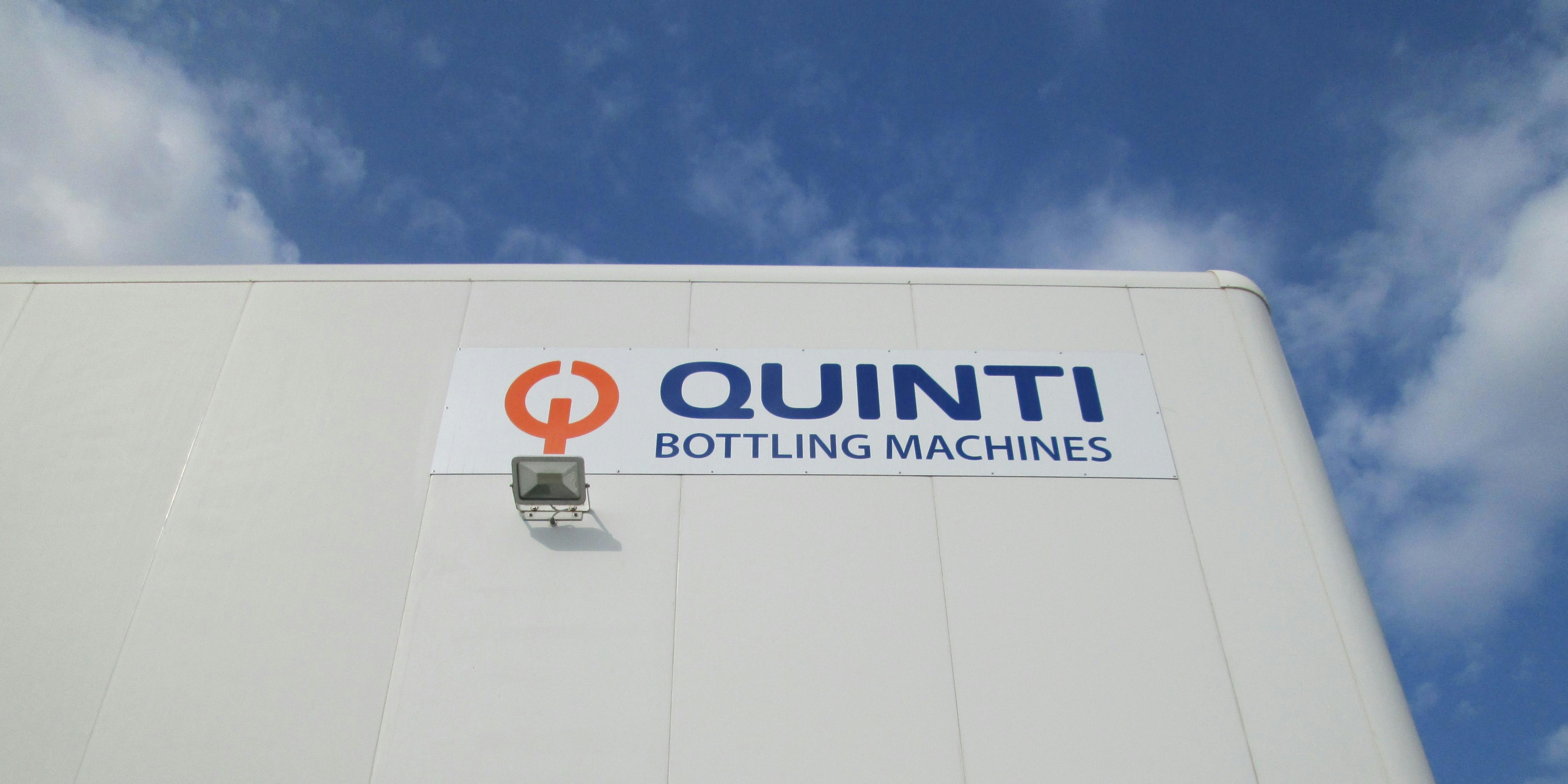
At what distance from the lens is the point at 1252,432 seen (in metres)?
5.70

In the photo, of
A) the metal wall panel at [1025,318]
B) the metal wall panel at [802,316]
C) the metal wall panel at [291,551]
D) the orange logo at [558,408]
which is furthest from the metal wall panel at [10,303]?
the metal wall panel at [1025,318]

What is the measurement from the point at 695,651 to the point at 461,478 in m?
1.82

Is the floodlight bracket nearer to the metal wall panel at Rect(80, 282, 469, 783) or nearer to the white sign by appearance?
the white sign

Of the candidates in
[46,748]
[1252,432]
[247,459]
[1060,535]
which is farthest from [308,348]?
[1252,432]

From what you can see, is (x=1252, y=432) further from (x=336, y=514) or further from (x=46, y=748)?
(x=46, y=748)

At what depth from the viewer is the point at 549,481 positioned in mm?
5012

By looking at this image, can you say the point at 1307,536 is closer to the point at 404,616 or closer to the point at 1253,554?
the point at 1253,554

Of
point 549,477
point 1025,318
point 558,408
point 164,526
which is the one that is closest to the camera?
point 549,477

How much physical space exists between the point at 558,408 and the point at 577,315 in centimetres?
77

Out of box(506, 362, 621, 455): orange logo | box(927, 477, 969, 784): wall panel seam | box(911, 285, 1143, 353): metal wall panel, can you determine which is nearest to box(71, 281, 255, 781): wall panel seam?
box(506, 362, 621, 455): orange logo

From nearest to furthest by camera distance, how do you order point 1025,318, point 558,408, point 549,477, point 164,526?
point 549,477 < point 164,526 < point 558,408 < point 1025,318

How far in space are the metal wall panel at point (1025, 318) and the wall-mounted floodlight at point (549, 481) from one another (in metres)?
2.48

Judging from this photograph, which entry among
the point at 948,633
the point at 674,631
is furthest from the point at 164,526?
the point at 948,633

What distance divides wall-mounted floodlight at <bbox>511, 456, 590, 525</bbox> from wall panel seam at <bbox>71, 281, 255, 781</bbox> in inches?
84.6
